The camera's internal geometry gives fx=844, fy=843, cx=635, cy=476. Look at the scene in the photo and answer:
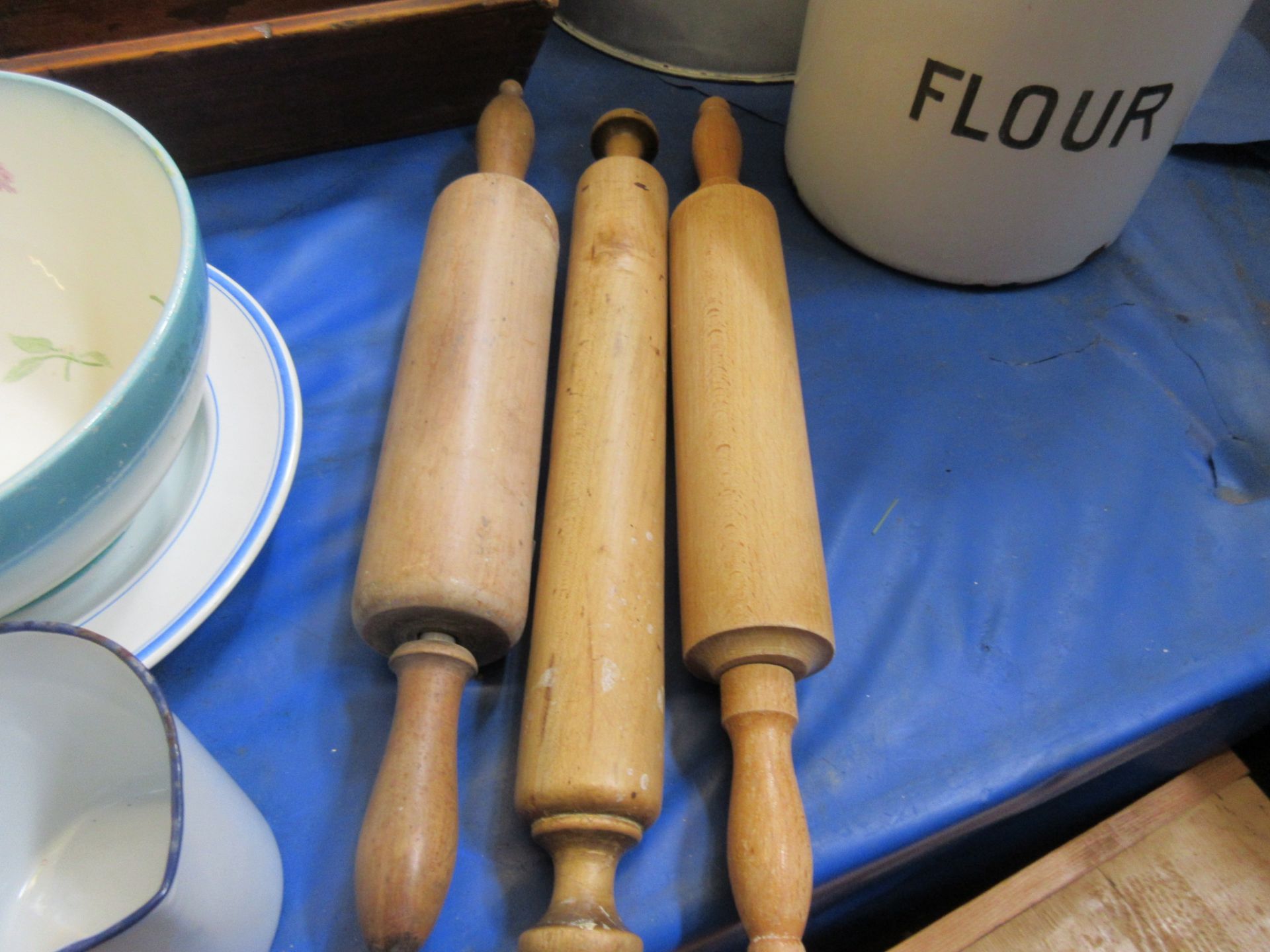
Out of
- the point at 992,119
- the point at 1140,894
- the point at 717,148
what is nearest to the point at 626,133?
the point at 717,148

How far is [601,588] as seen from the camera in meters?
0.33

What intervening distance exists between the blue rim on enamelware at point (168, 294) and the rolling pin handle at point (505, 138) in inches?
7.1

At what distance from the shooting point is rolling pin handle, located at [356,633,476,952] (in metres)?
0.27

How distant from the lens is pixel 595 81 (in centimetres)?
67

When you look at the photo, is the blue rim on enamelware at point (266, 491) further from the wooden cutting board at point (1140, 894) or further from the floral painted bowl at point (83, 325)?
the wooden cutting board at point (1140, 894)

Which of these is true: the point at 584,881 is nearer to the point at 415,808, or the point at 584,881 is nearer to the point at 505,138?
the point at 415,808

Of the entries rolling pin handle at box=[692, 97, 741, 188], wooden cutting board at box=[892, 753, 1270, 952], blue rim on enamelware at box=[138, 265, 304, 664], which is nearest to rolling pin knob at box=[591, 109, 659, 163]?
rolling pin handle at box=[692, 97, 741, 188]

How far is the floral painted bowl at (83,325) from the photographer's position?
275 mm

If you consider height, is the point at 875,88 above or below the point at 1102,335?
above

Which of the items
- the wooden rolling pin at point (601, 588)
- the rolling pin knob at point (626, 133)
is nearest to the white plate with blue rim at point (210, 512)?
the wooden rolling pin at point (601, 588)

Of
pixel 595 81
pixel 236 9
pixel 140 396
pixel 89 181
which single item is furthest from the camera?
pixel 595 81

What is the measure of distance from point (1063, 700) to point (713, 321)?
0.24 m

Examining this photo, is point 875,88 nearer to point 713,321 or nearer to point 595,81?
point 713,321

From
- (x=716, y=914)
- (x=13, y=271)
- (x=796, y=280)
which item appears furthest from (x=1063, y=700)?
(x=13, y=271)
